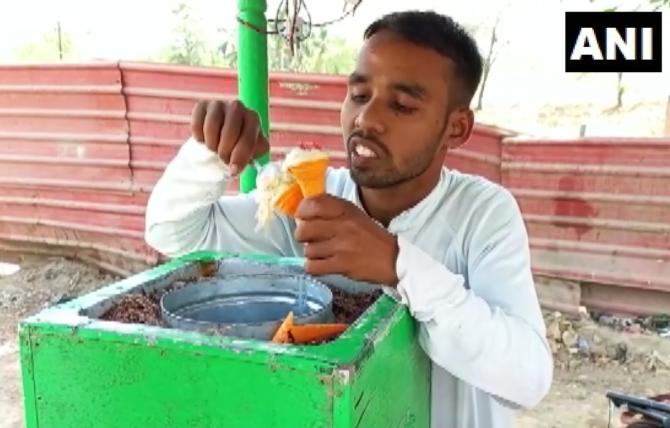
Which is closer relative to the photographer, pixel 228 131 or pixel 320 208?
pixel 320 208

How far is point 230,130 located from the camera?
4.49 feet

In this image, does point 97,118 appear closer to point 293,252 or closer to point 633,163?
point 633,163

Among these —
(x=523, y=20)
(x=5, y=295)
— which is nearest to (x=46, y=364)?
(x=5, y=295)

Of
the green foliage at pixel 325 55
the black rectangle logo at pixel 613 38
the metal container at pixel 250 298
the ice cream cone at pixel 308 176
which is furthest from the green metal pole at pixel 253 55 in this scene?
the green foliage at pixel 325 55

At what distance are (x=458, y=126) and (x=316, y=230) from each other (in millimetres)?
619

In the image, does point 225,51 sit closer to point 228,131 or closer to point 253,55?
point 253,55

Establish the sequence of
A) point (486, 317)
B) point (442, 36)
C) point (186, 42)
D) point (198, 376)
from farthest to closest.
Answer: point (186, 42) < point (442, 36) < point (486, 317) < point (198, 376)

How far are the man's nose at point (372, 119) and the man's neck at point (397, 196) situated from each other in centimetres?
17

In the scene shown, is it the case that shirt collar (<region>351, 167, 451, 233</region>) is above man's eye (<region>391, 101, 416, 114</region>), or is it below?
below

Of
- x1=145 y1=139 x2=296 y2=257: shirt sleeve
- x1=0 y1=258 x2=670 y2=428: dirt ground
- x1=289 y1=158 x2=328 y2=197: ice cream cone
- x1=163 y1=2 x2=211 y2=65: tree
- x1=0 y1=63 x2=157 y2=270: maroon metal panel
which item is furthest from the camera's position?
x1=163 y1=2 x2=211 y2=65: tree

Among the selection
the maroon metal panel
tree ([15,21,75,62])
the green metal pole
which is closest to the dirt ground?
the maroon metal panel

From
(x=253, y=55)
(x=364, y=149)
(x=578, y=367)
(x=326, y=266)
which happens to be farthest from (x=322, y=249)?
(x=578, y=367)

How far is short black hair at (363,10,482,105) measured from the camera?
4.62 feet

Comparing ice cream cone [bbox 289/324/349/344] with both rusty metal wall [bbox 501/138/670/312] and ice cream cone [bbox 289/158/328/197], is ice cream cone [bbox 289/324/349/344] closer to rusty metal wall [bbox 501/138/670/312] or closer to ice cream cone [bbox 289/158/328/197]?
ice cream cone [bbox 289/158/328/197]
